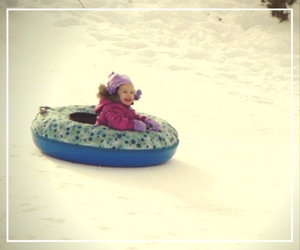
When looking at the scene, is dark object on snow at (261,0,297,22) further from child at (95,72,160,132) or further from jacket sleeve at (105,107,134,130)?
jacket sleeve at (105,107,134,130)

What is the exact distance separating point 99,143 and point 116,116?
0.28 metres

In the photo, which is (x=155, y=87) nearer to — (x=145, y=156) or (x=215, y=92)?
(x=215, y=92)

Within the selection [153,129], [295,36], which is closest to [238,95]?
[295,36]

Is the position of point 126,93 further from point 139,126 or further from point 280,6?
point 280,6

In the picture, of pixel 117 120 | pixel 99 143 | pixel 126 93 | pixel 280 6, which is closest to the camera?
pixel 99 143

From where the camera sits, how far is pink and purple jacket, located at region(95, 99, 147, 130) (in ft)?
13.9

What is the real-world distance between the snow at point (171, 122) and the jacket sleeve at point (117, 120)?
1.15 feet

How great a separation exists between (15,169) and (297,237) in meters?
2.06

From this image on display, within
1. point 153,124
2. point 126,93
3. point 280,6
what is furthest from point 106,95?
point 280,6

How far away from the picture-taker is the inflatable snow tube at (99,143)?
13.6 feet

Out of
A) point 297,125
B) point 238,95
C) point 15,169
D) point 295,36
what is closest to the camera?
point 15,169

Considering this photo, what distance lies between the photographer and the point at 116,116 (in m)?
4.25

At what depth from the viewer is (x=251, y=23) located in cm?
836

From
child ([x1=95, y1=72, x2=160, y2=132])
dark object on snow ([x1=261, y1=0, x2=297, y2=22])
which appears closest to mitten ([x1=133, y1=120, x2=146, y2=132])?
child ([x1=95, y1=72, x2=160, y2=132])
